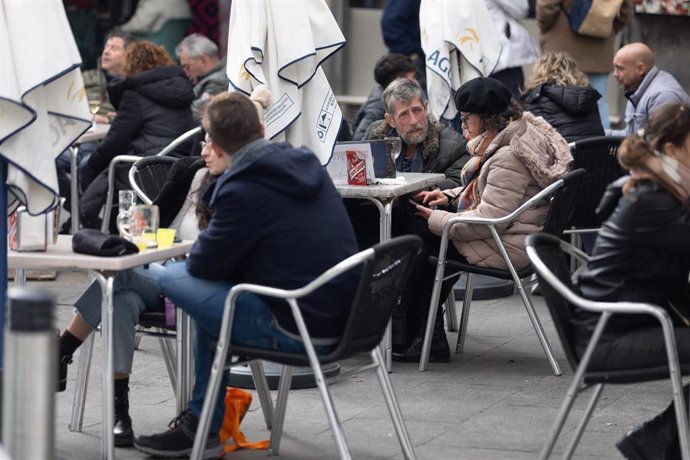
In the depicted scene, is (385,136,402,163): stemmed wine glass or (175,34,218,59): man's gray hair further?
(175,34,218,59): man's gray hair

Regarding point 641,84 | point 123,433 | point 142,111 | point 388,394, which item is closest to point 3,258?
point 123,433

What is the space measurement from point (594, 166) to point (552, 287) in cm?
299

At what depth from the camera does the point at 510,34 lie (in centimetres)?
968

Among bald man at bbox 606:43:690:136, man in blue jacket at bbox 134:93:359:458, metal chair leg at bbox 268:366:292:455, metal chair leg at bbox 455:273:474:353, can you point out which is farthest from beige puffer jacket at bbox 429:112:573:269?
bald man at bbox 606:43:690:136

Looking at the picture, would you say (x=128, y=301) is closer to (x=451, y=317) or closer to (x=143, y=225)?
(x=143, y=225)

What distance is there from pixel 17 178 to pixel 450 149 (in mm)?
2590

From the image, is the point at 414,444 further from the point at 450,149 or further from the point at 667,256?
the point at 450,149

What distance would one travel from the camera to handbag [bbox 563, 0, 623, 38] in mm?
9766

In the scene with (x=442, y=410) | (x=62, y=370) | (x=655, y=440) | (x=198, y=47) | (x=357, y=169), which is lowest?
(x=442, y=410)

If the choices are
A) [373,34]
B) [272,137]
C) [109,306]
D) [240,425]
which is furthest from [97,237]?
[373,34]

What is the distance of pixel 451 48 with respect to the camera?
334 inches

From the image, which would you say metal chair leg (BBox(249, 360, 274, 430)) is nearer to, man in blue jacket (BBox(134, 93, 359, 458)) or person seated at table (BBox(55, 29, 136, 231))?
man in blue jacket (BBox(134, 93, 359, 458))

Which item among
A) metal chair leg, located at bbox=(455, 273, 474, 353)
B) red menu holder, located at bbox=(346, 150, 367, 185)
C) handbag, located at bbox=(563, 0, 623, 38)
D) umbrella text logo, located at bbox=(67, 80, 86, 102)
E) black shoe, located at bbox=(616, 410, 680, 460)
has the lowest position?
metal chair leg, located at bbox=(455, 273, 474, 353)

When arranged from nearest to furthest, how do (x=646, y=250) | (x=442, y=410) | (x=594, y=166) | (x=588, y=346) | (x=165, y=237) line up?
(x=588, y=346) → (x=646, y=250) → (x=165, y=237) → (x=442, y=410) → (x=594, y=166)
